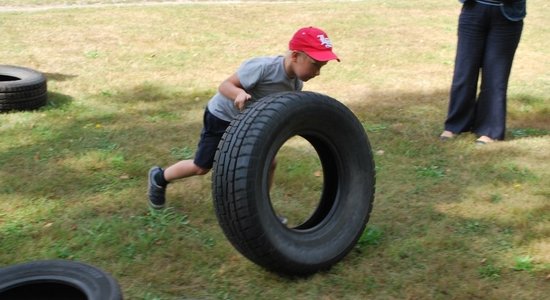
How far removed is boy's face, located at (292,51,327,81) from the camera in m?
3.85

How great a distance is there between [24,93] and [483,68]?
183 inches

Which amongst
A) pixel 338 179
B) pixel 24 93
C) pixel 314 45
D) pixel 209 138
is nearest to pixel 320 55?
pixel 314 45

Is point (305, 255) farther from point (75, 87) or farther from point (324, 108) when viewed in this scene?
point (75, 87)

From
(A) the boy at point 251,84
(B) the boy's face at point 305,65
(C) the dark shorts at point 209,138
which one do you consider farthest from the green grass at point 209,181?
(B) the boy's face at point 305,65

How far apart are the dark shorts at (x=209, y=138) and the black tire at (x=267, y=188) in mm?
672

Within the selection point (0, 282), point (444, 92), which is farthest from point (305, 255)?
point (444, 92)

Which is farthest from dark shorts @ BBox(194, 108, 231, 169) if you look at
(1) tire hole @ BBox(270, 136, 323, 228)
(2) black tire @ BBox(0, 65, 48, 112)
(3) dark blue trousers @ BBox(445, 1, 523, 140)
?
(2) black tire @ BBox(0, 65, 48, 112)

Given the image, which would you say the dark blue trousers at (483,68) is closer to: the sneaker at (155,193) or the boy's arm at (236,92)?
the boy's arm at (236,92)

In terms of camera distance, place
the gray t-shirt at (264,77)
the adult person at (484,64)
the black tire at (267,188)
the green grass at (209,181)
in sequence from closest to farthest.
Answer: the black tire at (267,188) < the green grass at (209,181) < the gray t-shirt at (264,77) < the adult person at (484,64)

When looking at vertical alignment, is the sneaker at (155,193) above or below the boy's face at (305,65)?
below

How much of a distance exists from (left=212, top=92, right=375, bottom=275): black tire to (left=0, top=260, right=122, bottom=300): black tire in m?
0.74

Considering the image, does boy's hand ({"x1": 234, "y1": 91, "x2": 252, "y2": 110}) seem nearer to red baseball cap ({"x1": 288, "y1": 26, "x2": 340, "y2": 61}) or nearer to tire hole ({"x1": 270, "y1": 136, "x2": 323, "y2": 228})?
red baseball cap ({"x1": 288, "y1": 26, "x2": 340, "y2": 61})

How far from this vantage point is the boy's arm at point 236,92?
3.83 metres

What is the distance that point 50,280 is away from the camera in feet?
10.1
